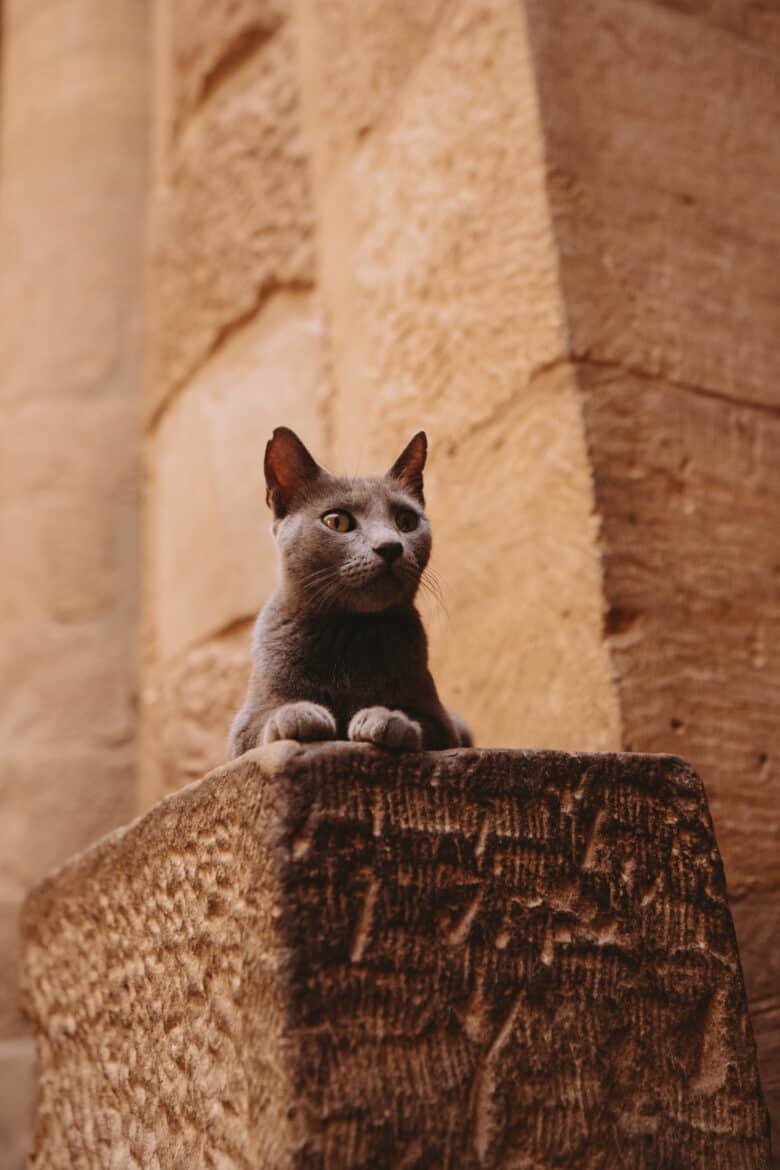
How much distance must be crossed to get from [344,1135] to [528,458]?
3.11 feet

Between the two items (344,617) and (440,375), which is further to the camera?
(440,375)

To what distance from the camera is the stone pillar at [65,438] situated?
7.39 feet

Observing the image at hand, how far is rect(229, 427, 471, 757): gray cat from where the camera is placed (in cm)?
98

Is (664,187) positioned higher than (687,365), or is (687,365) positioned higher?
(664,187)

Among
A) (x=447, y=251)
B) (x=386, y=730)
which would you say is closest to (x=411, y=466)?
(x=386, y=730)

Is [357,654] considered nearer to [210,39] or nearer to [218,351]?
[218,351]

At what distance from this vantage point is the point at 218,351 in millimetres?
2162

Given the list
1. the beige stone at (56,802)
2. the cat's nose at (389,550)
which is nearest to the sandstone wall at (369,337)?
the beige stone at (56,802)

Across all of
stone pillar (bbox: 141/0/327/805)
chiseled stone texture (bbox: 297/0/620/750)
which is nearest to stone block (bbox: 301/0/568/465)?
chiseled stone texture (bbox: 297/0/620/750)

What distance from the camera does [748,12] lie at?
181cm

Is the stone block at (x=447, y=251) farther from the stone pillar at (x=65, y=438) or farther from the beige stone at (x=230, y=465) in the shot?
the stone pillar at (x=65, y=438)

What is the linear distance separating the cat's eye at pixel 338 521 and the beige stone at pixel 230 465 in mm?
882

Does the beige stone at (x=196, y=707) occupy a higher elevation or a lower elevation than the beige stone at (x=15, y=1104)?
higher

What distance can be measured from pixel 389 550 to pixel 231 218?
1.47 meters
